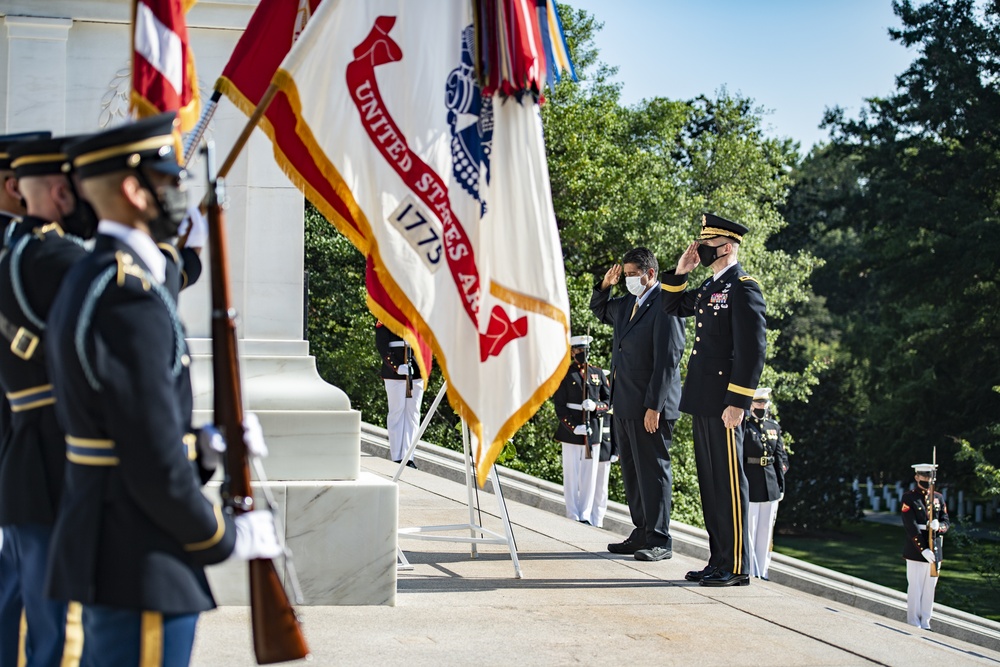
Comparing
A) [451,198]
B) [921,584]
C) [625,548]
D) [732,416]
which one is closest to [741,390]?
[732,416]

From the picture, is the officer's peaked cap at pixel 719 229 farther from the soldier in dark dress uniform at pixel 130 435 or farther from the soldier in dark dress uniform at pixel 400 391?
the soldier in dark dress uniform at pixel 400 391

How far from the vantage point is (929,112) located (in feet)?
110

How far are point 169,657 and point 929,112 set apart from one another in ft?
110

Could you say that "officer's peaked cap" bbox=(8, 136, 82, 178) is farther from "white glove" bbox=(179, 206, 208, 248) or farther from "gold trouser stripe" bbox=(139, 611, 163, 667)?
"gold trouser stripe" bbox=(139, 611, 163, 667)

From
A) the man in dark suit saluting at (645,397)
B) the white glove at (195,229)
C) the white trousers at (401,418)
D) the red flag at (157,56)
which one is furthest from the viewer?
the white trousers at (401,418)

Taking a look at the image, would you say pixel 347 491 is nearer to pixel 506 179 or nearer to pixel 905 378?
pixel 506 179

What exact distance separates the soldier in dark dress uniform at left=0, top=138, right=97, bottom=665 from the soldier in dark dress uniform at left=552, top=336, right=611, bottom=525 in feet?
26.2

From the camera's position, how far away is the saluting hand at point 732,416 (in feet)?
23.5

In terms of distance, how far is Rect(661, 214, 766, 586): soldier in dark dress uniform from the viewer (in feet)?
23.6

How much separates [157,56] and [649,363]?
4661mm

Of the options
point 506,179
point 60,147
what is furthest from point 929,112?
point 60,147

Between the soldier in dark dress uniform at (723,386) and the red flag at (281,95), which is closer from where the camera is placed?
the red flag at (281,95)

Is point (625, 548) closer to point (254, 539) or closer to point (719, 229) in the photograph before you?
point (719, 229)

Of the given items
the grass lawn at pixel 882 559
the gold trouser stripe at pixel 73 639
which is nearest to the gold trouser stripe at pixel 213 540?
the gold trouser stripe at pixel 73 639
